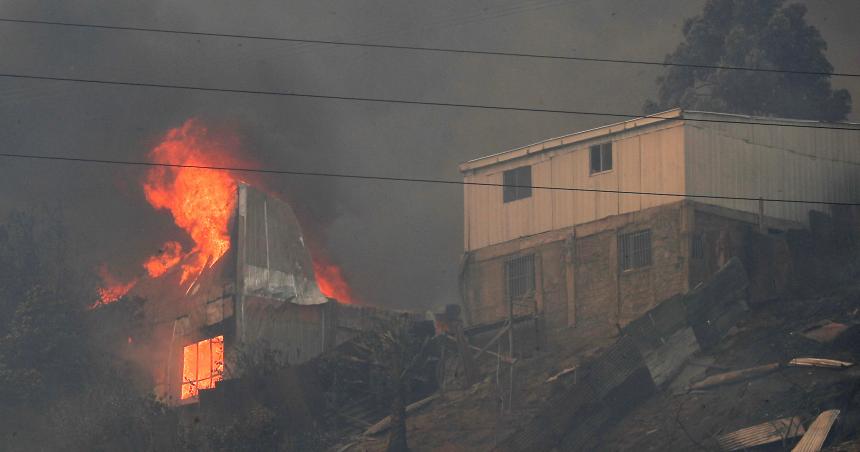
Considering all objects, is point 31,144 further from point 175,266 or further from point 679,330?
point 679,330

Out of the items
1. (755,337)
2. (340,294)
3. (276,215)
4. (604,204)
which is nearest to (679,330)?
(755,337)

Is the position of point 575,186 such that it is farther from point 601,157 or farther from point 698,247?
point 698,247

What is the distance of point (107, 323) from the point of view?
46.2m

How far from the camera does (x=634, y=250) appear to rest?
38.6 m

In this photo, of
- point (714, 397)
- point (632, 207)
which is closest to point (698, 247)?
point (632, 207)

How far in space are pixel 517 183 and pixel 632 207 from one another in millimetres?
5446

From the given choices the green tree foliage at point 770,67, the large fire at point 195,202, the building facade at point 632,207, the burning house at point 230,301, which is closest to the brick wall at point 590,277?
the building facade at point 632,207

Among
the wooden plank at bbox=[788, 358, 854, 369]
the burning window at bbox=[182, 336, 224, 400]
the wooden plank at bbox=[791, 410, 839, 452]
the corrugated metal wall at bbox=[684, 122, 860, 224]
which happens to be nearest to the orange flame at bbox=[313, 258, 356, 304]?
the burning window at bbox=[182, 336, 224, 400]

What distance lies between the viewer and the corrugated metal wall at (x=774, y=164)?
38656 millimetres

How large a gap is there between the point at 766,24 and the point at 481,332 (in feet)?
72.7

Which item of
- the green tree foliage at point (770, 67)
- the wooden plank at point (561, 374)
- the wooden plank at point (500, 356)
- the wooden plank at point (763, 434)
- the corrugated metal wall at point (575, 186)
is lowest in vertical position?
the wooden plank at point (763, 434)

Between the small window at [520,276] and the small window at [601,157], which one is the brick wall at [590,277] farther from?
the small window at [601,157]

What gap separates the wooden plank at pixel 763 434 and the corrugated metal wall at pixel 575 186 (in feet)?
35.0

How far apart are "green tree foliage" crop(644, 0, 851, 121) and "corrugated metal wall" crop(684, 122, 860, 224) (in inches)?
378
